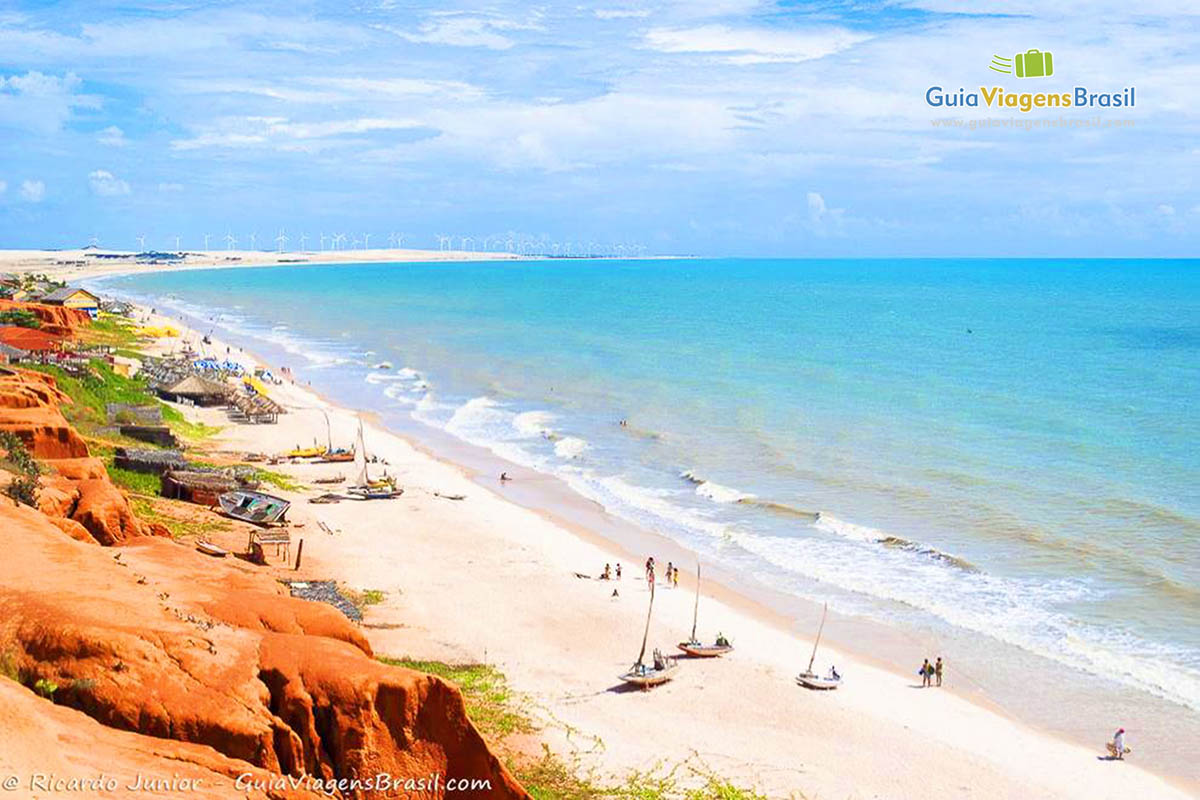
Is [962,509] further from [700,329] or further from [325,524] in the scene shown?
[700,329]

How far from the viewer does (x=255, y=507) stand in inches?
1266

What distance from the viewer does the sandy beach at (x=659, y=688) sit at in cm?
2005

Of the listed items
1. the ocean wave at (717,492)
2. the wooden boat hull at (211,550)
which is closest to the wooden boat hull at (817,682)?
A: the wooden boat hull at (211,550)

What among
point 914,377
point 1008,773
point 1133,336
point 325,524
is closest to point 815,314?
point 1133,336

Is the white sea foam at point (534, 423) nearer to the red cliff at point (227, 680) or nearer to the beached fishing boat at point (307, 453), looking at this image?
the beached fishing boat at point (307, 453)

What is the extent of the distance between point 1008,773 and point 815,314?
11944 centimetres

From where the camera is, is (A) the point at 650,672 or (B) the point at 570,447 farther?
(B) the point at 570,447

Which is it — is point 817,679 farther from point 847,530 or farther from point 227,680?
point 227,680

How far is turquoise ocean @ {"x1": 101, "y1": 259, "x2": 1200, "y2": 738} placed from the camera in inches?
1193

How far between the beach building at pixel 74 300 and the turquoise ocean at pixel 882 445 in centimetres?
1379

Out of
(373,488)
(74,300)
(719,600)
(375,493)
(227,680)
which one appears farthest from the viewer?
(74,300)

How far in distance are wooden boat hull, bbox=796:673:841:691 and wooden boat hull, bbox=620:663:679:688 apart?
9.60ft

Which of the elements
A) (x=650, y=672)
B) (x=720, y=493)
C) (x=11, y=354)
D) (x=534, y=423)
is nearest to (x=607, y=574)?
(x=650, y=672)

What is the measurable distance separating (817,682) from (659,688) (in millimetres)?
3594
